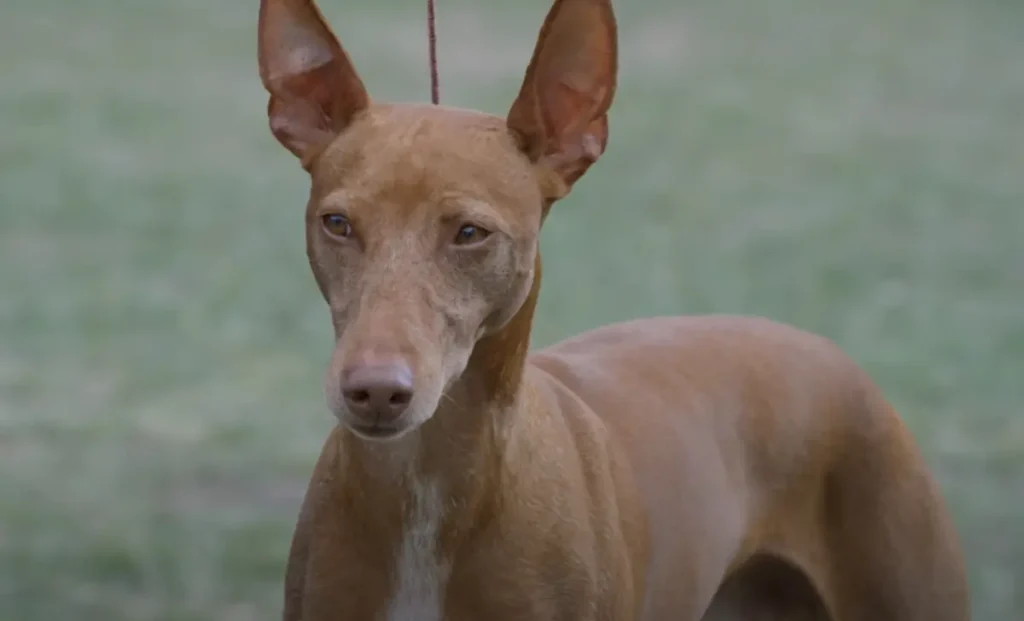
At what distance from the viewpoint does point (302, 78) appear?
2.25 metres

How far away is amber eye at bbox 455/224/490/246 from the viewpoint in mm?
2062

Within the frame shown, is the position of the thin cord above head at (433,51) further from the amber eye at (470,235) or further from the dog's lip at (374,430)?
the dog's lip at (374,430)

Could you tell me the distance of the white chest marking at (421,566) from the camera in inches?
88.1

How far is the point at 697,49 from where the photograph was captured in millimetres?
9875

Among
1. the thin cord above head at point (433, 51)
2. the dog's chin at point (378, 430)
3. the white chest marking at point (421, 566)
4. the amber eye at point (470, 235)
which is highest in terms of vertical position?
the thin cord above head at point (433, 51)

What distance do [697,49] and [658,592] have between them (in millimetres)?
7694

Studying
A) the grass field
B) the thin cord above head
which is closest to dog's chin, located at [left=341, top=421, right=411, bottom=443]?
the thin cord above head

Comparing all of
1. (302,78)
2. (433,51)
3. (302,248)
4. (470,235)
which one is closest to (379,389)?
(470,235)

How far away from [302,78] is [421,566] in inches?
27.7

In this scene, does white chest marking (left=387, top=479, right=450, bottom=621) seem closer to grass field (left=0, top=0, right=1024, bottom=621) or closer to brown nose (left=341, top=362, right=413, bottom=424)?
brown nose (left=341, top=362, right=413, bottom=424)

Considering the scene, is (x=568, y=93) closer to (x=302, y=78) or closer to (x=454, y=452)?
(x=302, y=78)

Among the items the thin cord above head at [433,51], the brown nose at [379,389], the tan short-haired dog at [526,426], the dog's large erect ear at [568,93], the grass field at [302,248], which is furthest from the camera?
the grass field at [302,248]

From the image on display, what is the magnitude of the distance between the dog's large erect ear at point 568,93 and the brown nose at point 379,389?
1.37ft

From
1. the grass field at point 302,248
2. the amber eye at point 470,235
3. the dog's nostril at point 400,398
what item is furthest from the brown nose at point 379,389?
the grass field at point 302,248
